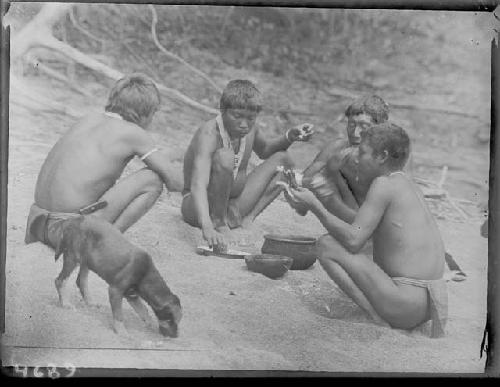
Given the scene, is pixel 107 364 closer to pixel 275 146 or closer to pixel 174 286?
pixel 174 286

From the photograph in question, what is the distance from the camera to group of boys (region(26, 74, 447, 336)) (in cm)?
480

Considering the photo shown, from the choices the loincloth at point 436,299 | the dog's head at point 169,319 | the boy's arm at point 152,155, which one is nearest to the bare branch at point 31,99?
the boy's arm at point 152,155

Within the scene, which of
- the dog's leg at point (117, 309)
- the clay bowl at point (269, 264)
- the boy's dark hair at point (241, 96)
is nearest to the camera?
the dog's leg at point (117, 309)

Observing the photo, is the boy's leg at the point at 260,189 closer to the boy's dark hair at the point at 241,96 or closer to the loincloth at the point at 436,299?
the boy's dark hair at the point at 241,96

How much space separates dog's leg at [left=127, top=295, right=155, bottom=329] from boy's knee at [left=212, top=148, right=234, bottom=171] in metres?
0.99

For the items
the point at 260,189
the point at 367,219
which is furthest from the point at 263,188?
the point at 367,219

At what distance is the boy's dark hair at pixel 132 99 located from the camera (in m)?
4.89

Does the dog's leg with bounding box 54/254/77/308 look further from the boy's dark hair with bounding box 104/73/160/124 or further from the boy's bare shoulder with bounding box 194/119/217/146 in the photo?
the boy's bare shoulder with bounding box 194/119/217/146

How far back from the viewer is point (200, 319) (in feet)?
15.8

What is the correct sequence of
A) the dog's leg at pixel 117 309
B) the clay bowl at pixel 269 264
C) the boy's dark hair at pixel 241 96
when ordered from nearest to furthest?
1. the dog's leg at pixel 117 309
2. the clay bowl at pixel 269 264
3. the boy's dark hair at pixel 241 96

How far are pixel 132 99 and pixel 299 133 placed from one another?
3.67 feet

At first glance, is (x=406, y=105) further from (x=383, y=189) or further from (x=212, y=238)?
(x=212, y=238)

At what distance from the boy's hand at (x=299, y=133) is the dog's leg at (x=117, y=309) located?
1.49 m

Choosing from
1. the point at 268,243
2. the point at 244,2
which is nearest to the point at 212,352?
the point at 268,243
